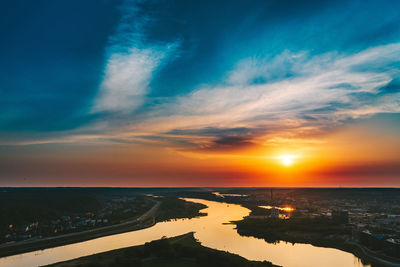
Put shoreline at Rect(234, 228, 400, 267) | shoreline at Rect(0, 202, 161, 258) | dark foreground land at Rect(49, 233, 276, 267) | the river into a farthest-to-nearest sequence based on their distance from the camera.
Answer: shoreline at Rect(0, 202, 161, 258)
the river
shoreline at Rect(234, 228, 400, 267)
dark foreground land at Rect(49, 233, 276, 267)

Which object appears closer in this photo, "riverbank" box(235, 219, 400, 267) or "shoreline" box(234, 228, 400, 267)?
"shoreline" box(234, 228, 400, 267)

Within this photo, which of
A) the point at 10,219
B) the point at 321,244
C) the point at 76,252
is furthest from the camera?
the point at 10,219

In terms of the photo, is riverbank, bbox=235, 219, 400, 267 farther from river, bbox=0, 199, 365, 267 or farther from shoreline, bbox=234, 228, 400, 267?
river, bbox=0, 199, 365, 267

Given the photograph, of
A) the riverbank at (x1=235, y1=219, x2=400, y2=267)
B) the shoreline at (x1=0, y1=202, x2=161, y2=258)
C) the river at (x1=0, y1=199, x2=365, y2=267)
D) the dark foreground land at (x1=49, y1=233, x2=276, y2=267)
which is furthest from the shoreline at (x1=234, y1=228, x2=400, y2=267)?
the shoreline at (x1=0, y1=202, x2=161, y2=258)

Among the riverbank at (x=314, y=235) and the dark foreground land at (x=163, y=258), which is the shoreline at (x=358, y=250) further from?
the dark foreground land at (x=163, y=258)

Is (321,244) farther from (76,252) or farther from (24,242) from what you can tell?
(24,242)

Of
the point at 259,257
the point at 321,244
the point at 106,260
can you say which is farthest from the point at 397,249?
the point at 106,260

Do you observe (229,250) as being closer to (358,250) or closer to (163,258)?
(163,258)
